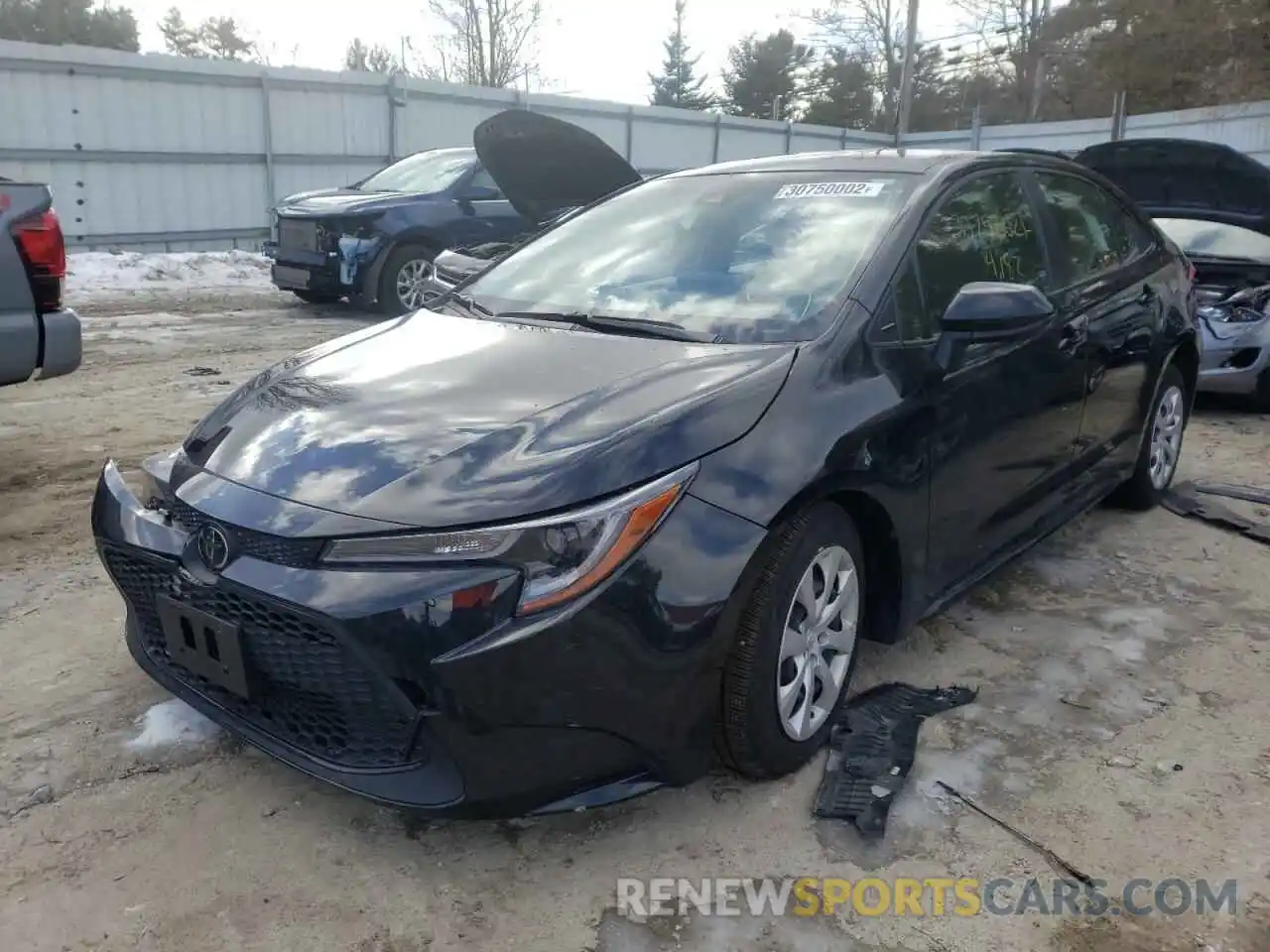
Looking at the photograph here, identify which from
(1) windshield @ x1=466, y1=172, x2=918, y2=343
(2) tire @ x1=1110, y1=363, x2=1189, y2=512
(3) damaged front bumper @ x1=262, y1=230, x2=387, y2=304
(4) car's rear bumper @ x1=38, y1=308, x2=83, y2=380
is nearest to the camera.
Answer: (1) windshield @ x1=466, y1=172, x2=918, y2=343

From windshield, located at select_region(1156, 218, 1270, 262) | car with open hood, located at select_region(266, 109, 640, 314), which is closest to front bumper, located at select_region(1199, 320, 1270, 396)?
windshield, located at select_region(1156, 218, 1270, 262)

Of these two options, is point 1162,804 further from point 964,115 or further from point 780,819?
point 964,115

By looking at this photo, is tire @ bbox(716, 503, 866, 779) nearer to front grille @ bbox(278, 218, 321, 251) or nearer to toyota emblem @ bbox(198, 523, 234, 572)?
toyota emblem @ bbox(198, 523, 234, 572)

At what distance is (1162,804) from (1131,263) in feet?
7.98

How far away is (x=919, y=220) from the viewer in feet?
9.48

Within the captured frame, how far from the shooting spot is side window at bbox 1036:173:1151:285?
3.64 meters

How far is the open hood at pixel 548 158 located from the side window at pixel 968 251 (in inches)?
175

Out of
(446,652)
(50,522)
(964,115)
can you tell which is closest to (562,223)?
(446,652)

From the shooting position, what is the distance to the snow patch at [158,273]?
438 inches

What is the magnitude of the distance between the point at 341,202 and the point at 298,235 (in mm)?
521

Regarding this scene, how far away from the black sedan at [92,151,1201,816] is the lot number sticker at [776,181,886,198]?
0.07ft

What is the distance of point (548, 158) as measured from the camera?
7.55 m

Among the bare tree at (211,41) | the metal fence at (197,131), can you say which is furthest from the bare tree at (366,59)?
the metal fence at (197,131)

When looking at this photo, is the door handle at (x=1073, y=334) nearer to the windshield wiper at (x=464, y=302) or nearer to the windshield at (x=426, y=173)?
the windshield wiper at (x=464, y=302)
